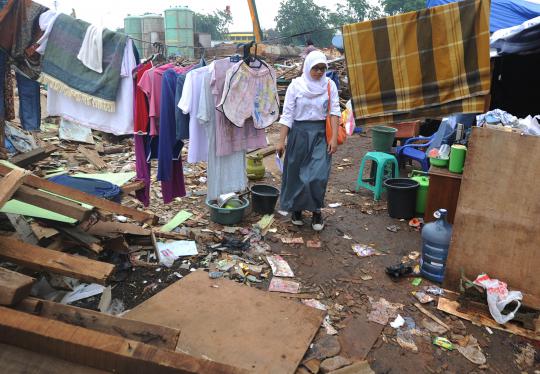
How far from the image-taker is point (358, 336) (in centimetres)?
315

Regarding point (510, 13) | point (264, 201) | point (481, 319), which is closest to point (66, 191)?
point (264, 201)

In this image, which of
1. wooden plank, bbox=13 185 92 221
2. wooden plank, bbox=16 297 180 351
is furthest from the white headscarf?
wooden plank, bbox=16 297 180 351

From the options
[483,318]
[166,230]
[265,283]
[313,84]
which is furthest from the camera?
[166,230]

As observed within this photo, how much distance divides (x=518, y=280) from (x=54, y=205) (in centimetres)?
393

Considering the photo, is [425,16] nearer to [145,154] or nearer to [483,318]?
[483,318]

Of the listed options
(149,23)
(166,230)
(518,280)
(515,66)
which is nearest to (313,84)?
(166,230)

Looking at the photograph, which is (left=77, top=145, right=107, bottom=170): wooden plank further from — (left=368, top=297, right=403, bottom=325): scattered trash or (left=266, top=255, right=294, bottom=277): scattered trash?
(left=368, top=297, right=403, bottom=325): scattered trash

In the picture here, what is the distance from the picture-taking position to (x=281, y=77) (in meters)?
16.5

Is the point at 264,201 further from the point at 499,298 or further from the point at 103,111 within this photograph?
the point at 499,298

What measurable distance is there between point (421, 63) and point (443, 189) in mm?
2084

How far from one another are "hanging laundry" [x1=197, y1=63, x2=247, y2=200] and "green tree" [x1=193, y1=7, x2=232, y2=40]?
4292cm

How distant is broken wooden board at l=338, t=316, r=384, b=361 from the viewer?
2.96 meters

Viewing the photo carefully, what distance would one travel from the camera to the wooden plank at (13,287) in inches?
75.0

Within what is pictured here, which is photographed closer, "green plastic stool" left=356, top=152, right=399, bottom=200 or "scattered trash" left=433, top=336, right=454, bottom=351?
"scattered trash" left=433, top=336, right=454, bottom=351
